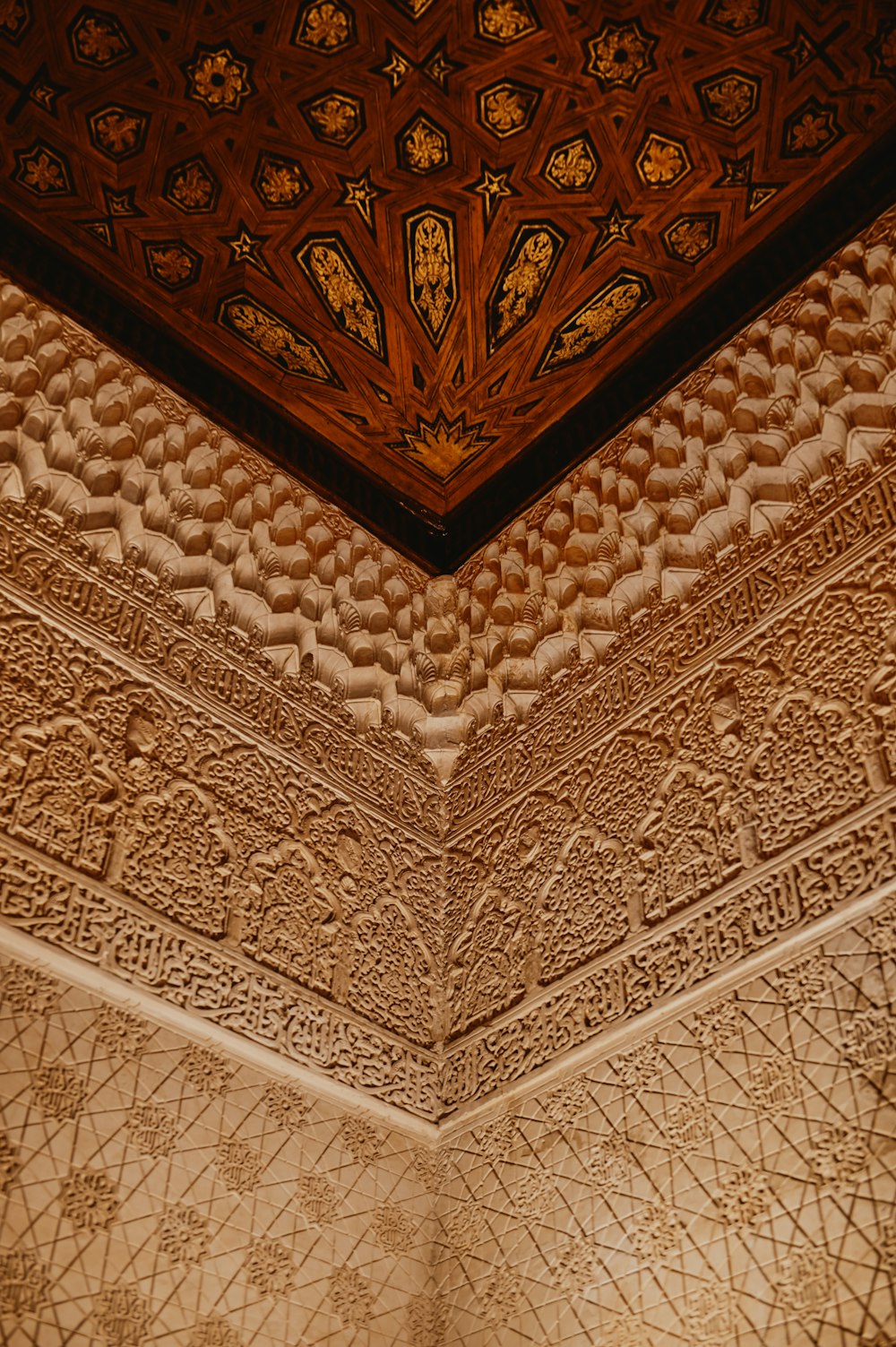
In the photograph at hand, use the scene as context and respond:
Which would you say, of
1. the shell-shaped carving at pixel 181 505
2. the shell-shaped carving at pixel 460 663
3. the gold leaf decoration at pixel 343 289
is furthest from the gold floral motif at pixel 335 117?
the shell-shaped carving at pixel 460 663

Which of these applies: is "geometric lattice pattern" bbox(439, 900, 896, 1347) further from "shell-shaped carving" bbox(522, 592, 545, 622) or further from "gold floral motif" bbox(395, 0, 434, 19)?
"gold floral motif" bbox(395, 0, 434, 19)

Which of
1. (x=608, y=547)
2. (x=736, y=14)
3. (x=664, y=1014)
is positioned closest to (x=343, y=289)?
(x=608, y=547)

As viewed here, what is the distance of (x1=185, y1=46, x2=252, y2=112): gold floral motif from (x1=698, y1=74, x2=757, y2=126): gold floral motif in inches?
35.9

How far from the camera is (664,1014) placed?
229 centimetres

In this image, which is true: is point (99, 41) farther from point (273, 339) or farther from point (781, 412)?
point (781, 412)

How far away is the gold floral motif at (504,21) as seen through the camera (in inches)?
99.2

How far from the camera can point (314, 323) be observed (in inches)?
118

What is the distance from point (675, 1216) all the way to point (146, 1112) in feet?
2.84

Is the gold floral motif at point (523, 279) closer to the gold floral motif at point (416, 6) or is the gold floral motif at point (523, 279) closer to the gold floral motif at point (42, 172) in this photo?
the gold floral motif at point (416, 6)

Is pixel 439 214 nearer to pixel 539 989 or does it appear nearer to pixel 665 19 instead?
pixel 665 19

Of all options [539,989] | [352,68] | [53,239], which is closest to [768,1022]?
[539,989]

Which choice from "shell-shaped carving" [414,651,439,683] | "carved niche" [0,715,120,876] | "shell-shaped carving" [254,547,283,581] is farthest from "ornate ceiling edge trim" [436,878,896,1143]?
"shell-shaped carving" [254,547,283,581]

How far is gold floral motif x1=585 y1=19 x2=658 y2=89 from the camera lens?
2551 mm

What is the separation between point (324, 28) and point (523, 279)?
67cm
